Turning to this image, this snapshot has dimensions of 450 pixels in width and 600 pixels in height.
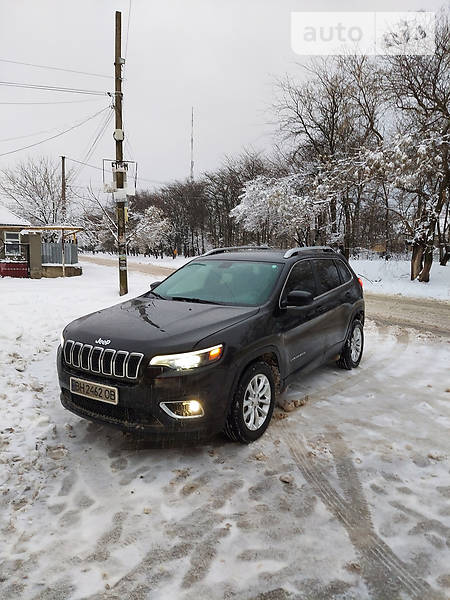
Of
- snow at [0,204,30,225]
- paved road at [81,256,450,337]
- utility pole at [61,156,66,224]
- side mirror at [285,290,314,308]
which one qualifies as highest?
utility pole at [61,156,66,224]

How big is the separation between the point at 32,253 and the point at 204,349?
19.7 metres

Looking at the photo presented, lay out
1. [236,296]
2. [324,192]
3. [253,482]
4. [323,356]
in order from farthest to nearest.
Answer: [324,192] → [323,356] → [236,296] → [253,482]

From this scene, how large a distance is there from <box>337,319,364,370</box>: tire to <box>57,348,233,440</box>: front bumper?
9.28 ft

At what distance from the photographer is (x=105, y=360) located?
11.1 feet

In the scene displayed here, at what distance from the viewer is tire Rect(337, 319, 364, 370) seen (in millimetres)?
5762

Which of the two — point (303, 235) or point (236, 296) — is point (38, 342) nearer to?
point (236, 296)

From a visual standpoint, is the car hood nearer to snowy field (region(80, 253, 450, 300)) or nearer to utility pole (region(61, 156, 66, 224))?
snowy field (region(80, 253, 450, 300))

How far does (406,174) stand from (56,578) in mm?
14988

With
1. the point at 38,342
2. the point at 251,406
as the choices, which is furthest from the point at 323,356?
the point at 38,342

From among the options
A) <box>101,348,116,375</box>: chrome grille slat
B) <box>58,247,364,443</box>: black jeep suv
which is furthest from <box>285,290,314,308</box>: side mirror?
<box>101,348,116,375</box>: chrome grille slat

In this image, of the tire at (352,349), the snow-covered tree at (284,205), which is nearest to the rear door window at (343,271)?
the tire at (352,349)

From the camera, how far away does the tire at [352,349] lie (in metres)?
5.76

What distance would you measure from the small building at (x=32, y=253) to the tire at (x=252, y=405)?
1895 cm

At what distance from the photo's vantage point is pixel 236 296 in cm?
431
